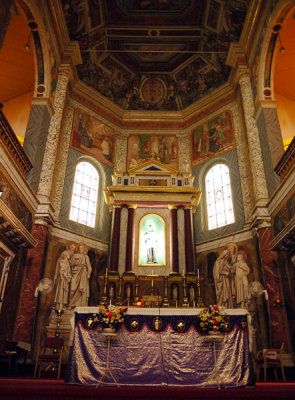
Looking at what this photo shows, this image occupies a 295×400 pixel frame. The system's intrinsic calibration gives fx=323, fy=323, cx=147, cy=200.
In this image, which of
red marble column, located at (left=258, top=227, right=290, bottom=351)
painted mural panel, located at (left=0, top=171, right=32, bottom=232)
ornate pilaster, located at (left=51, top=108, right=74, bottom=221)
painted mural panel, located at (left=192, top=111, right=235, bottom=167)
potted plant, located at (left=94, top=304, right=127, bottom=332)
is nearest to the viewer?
potted plant, located at (left=94, top=304, right=127, bottom=332)

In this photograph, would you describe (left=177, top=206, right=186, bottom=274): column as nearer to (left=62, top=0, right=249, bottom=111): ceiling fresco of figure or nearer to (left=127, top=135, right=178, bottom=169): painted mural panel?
(left=127, top=135, right=178, bottom=169): painted mural panel

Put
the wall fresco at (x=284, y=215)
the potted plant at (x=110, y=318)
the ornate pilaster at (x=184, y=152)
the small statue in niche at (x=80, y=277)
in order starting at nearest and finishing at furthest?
the potted plant at (x=110, y=318) → the wall fresco at (x=284, y=215) → the small statue in niche at (x=80, y=277) → the ornate pilaster at (x=184, y=152)

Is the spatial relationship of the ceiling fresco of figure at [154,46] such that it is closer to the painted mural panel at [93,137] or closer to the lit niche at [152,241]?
the painted mural panel at [93,137]

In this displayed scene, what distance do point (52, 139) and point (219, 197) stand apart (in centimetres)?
749

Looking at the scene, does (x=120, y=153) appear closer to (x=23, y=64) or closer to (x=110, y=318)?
(x=23, y=64)

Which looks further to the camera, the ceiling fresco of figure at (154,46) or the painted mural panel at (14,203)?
the ceiling fresco of figure at (154,46)

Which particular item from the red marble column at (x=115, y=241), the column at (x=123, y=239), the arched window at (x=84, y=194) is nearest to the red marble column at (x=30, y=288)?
the red marble column at (x=115, y=241)

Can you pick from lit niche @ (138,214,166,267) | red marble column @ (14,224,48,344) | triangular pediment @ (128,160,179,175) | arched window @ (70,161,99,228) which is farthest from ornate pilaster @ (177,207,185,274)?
red marble column @ (14,224,48,344)

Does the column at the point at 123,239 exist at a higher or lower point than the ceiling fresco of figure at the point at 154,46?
lower

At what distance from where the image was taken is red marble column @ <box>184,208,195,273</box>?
12.2 metres

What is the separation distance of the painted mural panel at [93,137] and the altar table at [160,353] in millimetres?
9939

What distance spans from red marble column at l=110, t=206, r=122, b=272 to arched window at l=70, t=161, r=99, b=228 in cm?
157

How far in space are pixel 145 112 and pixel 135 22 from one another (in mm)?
4401

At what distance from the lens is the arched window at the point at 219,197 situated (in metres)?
13.9
